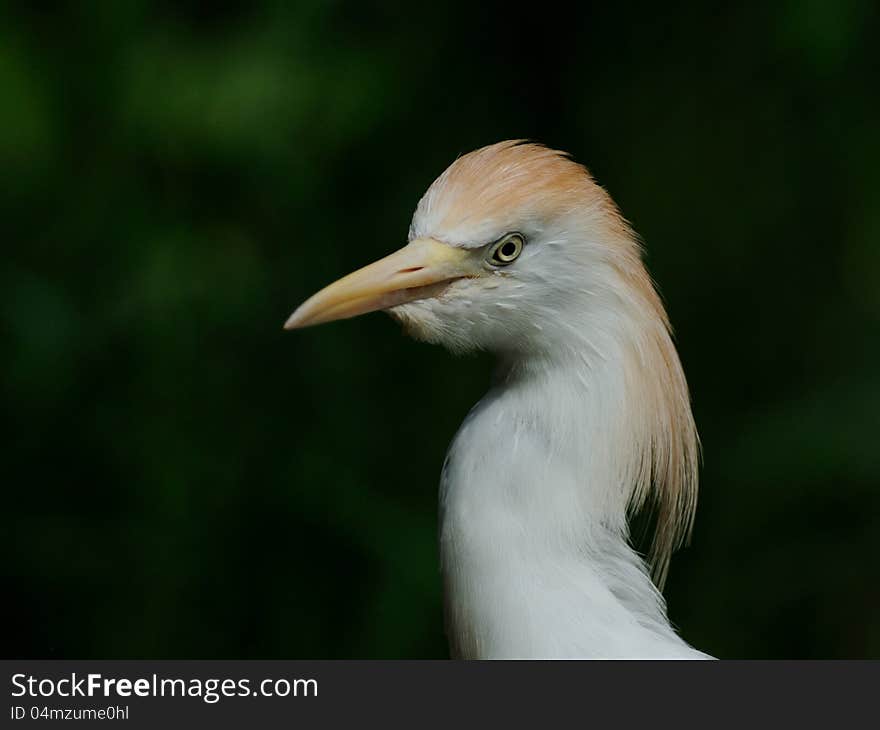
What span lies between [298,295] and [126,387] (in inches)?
11.5

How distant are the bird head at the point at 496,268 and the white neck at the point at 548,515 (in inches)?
1.7

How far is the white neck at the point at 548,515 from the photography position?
2.92ft

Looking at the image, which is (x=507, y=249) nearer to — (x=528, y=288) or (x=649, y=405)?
(x=528, y=288)

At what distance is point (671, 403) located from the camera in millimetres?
935

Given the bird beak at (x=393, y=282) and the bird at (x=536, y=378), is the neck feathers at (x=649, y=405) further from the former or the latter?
the bird beak at (x=393, y=282)

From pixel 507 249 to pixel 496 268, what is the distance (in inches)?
0.8

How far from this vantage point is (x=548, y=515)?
890 mm

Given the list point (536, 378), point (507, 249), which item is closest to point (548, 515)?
point (536, 378)

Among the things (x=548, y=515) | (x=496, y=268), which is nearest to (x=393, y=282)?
(x=496, y=268)

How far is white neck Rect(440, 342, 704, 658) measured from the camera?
0.89 m

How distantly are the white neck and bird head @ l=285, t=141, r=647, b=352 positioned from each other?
44mm

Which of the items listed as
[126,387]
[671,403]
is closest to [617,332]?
[671,403]

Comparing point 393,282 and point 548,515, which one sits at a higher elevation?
point 393,282

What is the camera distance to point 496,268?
897 millimetres
